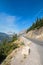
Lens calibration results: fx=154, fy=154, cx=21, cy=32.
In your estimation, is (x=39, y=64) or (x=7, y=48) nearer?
(x=39, y=64)

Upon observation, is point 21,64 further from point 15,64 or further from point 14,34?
point 14,34

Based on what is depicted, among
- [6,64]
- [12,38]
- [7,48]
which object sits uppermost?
[12,38]

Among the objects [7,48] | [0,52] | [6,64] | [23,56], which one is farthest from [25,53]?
[7,48]

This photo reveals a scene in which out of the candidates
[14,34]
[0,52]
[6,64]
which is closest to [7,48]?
[0,52]

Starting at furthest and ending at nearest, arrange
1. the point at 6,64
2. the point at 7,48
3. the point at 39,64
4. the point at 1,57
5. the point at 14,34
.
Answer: the point at 14,34 → the point at 7,48 → the point at 1,57 → the point at 6,64 → the point at 39,64

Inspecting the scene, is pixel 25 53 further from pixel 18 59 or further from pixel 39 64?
pixel 39 64

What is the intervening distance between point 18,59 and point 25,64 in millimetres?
2624

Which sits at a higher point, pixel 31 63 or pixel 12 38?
pixel 12 38

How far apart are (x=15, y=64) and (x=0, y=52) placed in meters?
7.54

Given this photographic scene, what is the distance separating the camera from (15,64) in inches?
682

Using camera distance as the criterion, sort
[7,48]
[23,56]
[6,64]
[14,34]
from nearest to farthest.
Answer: [6,64]
[23,56]
[7,48]
[14,34]

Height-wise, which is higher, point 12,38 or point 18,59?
point 12,38

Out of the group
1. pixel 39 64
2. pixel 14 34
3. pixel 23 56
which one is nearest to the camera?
pixel 39 64

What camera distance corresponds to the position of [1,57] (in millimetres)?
23875
